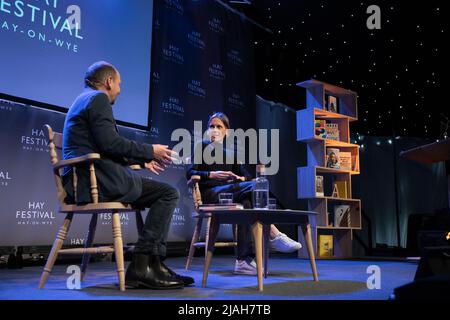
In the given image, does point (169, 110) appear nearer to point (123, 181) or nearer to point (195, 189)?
point (195, 189)

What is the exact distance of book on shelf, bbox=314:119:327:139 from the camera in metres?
5.96

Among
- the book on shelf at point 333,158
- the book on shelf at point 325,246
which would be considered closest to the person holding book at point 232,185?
the book on shelf at point 325,246

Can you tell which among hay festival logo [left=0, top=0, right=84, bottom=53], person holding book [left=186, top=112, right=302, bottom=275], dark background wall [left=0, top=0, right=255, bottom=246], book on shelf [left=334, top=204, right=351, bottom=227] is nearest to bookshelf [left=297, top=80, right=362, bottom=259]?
book on shelf [left=334, top=204, right=351, bottom=227]

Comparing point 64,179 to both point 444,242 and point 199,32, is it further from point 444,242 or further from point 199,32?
point 199,32

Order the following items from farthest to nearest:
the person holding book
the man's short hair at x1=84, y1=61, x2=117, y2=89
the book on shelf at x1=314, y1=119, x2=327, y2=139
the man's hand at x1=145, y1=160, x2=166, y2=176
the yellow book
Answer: the yellow book < the book on shelf at x1=314, y1=119, x2=327, y2=139 < the person holding book < the man's hand at x1=145, y1=160, x2=166, y2=176 < the man's short hair at x1=84, y1=61, x2=117, y2=89

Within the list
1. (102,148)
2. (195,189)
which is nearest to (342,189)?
(195,189)

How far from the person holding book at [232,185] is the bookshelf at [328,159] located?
6.15ft

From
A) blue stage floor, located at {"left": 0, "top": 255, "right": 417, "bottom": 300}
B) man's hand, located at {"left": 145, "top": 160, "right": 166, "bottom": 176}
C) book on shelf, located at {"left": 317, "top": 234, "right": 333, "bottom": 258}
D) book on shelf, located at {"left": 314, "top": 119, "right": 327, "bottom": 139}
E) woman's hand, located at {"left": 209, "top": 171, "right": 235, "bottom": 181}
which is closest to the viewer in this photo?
blue stage floor, located at {"left": 0, "top": 255, "right": 417, "bottom": 300}

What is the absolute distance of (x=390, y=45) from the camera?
21.5ft

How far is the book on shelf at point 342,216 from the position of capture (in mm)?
6020

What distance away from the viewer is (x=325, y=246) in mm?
5773

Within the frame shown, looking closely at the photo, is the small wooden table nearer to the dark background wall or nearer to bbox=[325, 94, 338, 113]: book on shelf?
the dark background wall

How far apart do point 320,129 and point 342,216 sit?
118 cm

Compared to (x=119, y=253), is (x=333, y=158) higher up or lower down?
higher up
